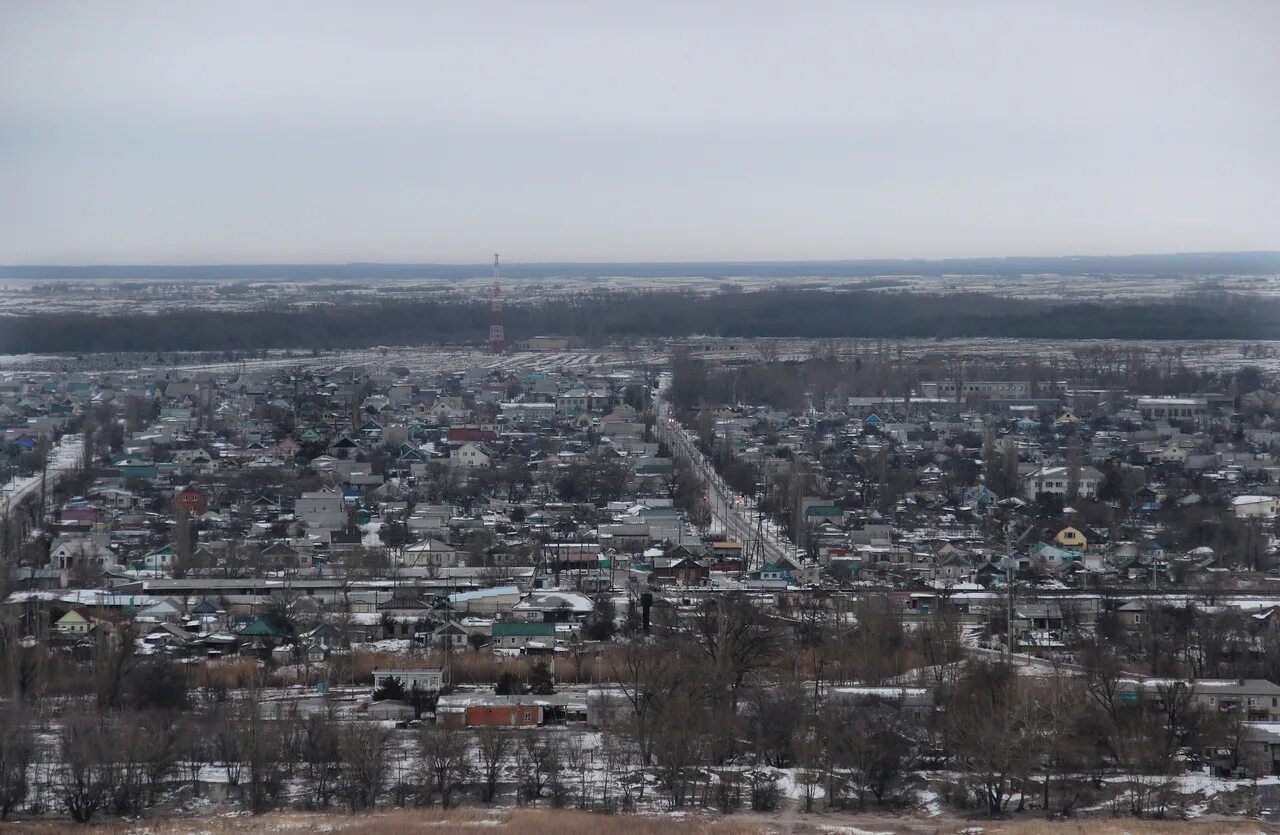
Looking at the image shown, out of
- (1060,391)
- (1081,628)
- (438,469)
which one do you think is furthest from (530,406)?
(1081,628)

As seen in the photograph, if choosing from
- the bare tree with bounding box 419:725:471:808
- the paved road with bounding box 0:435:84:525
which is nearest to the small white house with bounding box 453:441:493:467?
the paved road with bounding box 0:435:84:525

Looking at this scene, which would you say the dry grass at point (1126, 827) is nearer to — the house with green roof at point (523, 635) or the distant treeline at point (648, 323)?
the house with green roof at point (523, 635)

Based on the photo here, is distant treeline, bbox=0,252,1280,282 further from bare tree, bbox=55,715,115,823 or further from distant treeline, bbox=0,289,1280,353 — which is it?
bare tree, bbox=55,715,115,823

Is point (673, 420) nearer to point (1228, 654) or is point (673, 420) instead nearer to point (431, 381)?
point (431, 381)

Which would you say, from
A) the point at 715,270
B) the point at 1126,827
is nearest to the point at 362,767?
the point at 1126,827

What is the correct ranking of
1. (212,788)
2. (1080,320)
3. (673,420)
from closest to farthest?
(212,788)
(673,420)
(1080,320)

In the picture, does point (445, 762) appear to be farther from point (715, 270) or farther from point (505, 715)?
point (715, 270)

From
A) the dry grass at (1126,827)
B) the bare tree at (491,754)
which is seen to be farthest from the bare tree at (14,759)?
the dry grass at (1126,827)
